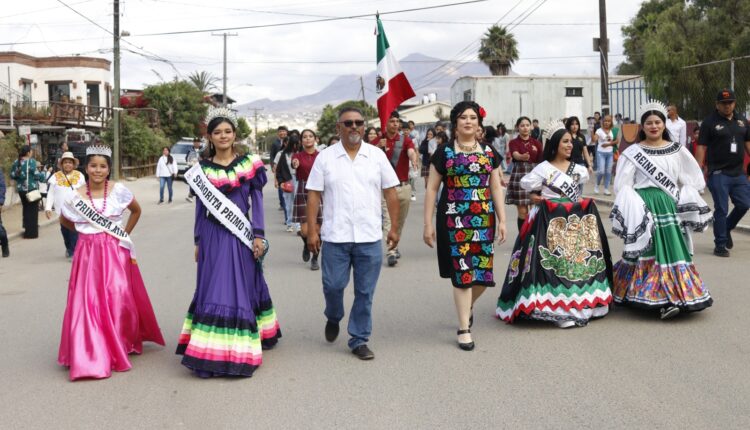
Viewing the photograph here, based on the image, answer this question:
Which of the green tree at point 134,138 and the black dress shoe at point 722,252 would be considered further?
the green tree at point 134,138

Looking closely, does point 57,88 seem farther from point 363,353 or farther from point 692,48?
point 363,353

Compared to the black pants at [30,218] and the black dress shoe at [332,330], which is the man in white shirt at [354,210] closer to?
the black dress shoe at [332,330]

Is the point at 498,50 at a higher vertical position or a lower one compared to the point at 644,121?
higher

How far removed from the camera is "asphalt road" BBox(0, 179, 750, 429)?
5.07 metres

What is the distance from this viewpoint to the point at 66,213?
665cm

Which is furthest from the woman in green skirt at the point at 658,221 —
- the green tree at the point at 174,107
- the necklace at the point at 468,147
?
the green tree at the point at 174,107

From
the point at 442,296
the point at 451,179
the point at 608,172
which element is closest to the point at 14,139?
the point at 608,172

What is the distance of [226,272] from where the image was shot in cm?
606

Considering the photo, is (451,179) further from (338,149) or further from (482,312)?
(482,312)

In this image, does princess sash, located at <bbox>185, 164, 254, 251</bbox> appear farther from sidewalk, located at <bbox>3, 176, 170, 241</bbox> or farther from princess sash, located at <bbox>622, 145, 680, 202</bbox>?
sidewalk, located at <bbox>3, 176, 170, 241</bbox>

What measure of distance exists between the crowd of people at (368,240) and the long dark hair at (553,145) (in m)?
0.02

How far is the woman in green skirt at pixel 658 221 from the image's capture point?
7340 millimetres

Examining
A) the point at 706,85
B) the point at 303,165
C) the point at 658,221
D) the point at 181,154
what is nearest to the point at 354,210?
the point at 658,221

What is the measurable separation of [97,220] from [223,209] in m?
1.13
